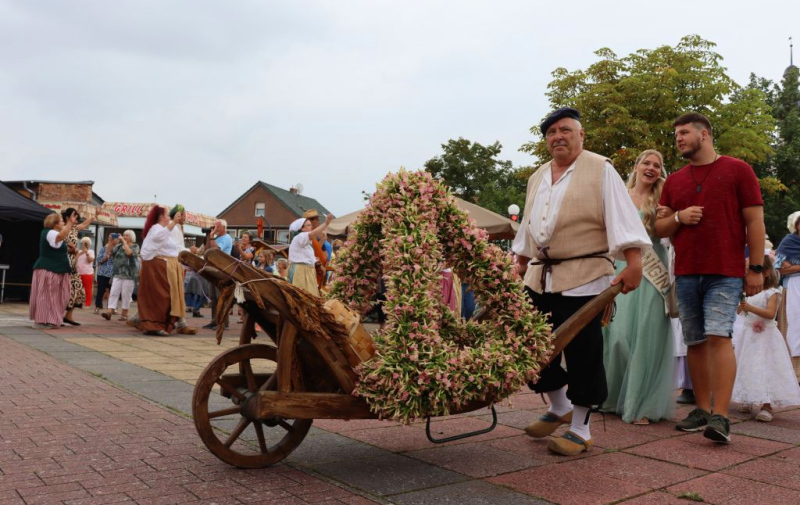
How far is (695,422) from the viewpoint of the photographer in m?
4.50

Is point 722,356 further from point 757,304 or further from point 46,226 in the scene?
point 46,226

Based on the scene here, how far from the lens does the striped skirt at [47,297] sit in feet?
33.6

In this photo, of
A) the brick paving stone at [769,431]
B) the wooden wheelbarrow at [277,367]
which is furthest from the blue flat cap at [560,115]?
the brick paving stone at [769,431]

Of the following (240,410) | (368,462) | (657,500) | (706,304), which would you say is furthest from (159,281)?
(657,500)

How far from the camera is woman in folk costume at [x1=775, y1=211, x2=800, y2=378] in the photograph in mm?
7133

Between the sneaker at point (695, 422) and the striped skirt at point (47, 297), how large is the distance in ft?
30.2

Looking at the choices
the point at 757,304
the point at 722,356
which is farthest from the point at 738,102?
the point at 722,356

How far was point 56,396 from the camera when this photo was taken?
16.5ft

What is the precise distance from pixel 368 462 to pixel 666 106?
90.4ft

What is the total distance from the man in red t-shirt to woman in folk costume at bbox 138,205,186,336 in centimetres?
778

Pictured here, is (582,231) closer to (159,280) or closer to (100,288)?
(159,280)

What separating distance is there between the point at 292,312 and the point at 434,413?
82cm

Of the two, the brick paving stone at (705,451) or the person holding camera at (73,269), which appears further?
the person holding camera at (73,269)

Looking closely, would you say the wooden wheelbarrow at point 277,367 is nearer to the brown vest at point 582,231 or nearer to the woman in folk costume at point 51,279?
the brown vest at point 582,231
